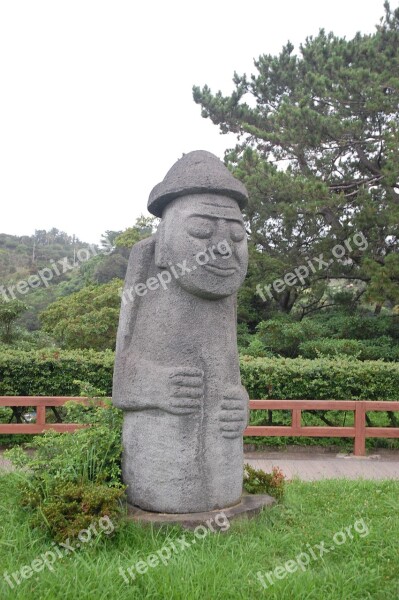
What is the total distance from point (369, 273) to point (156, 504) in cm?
1112

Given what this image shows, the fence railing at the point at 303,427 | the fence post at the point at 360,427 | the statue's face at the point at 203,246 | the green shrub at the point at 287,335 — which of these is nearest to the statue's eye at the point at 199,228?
the statue's face at the point at 203,246

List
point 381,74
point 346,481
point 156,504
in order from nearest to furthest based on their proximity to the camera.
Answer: point 156,504
point 346,481
point 381,74

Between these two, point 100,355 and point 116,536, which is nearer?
point 116,536

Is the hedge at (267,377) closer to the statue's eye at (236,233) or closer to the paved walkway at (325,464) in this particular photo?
the paved walkway at (325,464)

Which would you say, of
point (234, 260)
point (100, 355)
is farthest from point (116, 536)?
point (100, 355)

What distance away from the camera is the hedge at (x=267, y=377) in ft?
29.1

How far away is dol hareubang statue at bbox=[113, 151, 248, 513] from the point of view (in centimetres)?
393

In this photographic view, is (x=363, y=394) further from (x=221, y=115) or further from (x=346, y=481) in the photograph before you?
(x=221, y=115)

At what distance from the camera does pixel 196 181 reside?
4066 millimetres

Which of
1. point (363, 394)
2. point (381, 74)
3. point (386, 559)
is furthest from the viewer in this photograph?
point (381, 74)

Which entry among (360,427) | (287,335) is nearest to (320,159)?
(287,335)

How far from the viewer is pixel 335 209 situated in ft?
47.5

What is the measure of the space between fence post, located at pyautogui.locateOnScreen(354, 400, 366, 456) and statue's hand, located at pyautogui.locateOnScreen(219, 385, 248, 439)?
4.23m

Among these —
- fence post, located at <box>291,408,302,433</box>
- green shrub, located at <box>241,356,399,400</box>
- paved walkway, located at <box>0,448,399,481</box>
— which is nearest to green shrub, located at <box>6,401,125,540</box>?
paved walkway, located at <box>0,448,399,481</box>
